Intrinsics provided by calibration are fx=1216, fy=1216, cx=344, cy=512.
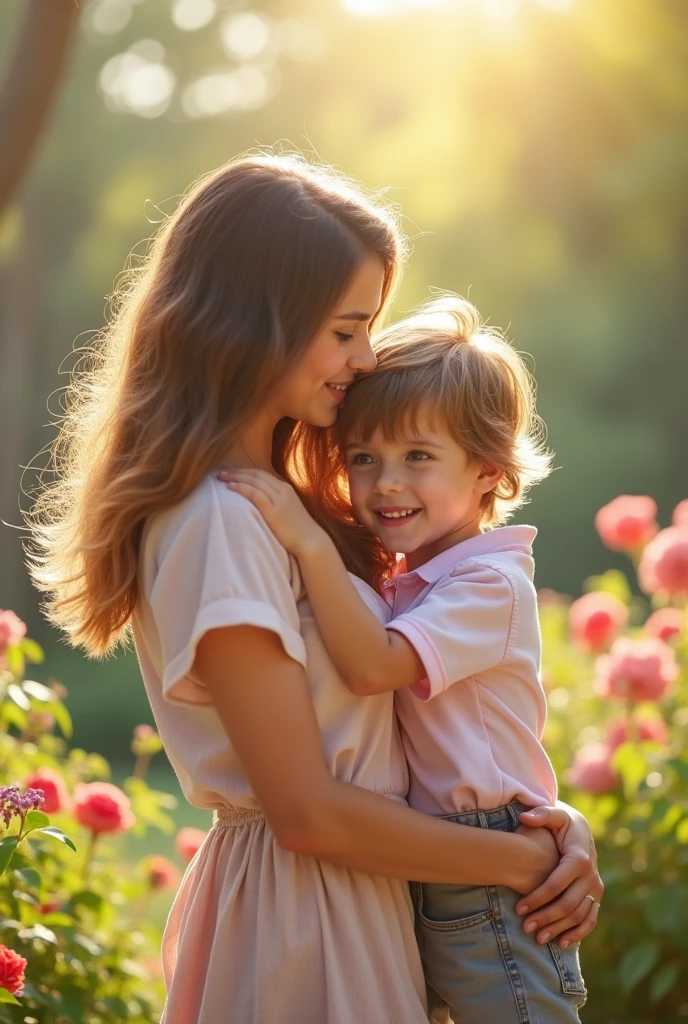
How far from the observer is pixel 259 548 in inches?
63.8

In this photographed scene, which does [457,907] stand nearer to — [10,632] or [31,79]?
[10,632]

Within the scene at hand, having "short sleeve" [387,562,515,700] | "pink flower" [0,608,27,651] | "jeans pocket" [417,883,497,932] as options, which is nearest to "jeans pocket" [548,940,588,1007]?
"jeans pocket" [417,883,497,932]

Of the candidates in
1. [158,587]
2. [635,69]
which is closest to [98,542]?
[158,587]

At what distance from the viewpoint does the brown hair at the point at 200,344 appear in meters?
1.70

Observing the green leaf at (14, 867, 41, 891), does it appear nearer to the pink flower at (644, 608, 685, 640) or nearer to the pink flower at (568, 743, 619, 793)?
the pink flower at (568, 743, 619, 793)

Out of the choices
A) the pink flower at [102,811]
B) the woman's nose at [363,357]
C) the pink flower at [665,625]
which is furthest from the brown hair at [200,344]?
the pink flower at [665,625]

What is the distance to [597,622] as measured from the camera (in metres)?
3.97

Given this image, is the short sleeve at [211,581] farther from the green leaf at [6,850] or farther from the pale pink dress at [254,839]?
the green leaf at [6,850]

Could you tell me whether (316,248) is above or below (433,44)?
below

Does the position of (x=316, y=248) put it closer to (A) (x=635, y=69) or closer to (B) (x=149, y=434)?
(B) (x=149, y=434)

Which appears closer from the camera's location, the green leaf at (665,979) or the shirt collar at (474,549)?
the shirt collar at (474,549)

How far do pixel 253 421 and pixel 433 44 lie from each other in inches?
450

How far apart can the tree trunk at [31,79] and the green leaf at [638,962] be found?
8.22 ft

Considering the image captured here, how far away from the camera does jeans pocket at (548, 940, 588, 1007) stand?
1758mm
